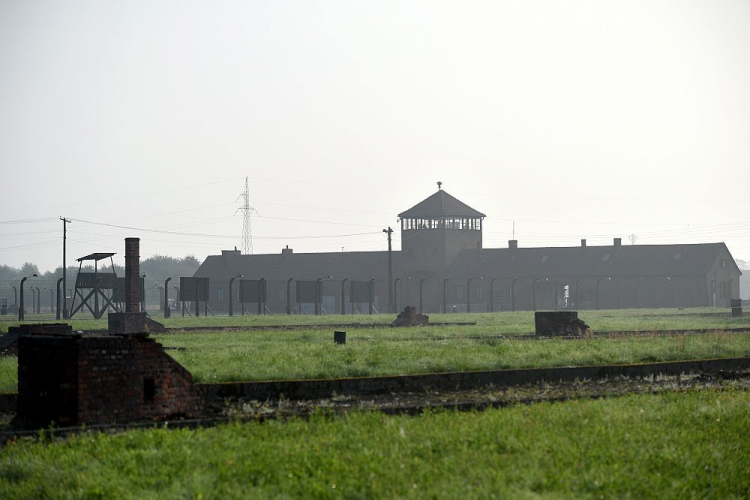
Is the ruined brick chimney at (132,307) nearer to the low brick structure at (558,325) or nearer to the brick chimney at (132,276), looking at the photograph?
the brick chimney at (132,276)

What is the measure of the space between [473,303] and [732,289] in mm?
21191

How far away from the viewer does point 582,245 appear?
73250mm

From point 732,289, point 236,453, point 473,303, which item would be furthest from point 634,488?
point 732,289

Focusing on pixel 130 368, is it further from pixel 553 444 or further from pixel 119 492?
pixel 553 444

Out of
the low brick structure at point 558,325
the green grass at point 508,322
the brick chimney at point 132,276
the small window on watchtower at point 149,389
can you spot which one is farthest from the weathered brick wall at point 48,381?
the brick chimney at point 132,276

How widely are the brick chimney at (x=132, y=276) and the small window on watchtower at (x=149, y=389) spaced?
21.0m

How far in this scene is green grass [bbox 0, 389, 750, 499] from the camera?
7.16m

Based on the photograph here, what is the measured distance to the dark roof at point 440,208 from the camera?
70438 millimetres

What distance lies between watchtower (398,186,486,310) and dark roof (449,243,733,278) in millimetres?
1302

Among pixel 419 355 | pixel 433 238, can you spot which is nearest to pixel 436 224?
pixel 433 238

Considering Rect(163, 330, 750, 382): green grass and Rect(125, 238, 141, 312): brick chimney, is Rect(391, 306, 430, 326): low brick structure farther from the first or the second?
Rect(163, 330, 750, 382): green grass

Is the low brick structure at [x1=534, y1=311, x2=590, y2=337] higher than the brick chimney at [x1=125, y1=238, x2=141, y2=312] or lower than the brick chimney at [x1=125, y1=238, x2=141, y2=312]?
lower

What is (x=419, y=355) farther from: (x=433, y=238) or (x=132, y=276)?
(x=433, y=238)

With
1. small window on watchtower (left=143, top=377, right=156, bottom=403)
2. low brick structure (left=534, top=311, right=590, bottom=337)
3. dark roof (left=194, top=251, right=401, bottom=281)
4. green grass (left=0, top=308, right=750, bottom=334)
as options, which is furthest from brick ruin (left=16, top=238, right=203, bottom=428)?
dark roof (left=194, top=251, right=401, bottom=281)
